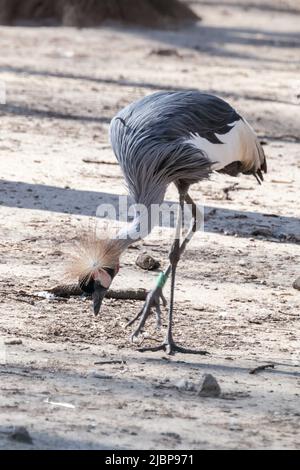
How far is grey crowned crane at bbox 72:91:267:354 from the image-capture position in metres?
5.86

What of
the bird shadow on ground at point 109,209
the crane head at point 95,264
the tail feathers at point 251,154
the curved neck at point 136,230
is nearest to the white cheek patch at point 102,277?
the crane head at point 95,264

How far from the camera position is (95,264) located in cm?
581

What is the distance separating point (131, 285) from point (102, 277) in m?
1.27

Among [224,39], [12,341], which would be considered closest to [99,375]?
[12,341]

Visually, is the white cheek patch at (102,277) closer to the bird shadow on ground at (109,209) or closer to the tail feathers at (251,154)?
the tail feathers at (251,154)

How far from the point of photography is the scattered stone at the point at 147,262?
7379mm

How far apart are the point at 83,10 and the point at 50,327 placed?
42.1ft

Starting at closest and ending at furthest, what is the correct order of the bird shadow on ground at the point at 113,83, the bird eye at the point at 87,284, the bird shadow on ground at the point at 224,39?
the bird eye at the point at 87,284 < the bird shadow on ground at the point at 113,83 < the bird shadow on ground at the point at 224,39

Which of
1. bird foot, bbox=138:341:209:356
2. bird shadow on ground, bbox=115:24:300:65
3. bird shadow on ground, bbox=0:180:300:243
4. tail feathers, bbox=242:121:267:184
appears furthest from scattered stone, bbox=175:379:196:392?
bird shadow on ground, bbox=115:24:300:65

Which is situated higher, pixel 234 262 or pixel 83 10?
pixel 234 262

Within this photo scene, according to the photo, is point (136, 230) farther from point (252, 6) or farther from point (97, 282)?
point (252, 6)

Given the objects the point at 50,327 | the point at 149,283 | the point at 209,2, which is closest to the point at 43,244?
the point at 149,283

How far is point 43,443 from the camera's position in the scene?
460 centimetres

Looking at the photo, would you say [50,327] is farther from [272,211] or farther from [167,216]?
[272,211]
